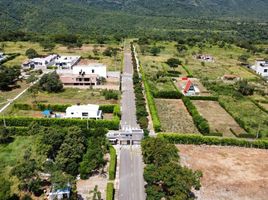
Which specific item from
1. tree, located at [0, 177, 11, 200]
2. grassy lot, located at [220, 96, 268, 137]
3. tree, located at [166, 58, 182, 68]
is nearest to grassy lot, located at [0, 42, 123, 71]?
tree, located at [166, 58, 182, 68]

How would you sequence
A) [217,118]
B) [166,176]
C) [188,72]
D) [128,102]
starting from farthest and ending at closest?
[188,72] < [128,102] < [217,118] < [166,176]

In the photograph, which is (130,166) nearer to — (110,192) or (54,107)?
(110,192)

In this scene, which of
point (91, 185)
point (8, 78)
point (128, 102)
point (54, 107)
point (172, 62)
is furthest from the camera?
point (172, 62)

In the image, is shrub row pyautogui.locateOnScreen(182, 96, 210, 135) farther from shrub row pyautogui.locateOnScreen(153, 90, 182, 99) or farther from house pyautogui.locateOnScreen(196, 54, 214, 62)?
house pyautogui.locateOnScreen(196, 54, 214, 62)

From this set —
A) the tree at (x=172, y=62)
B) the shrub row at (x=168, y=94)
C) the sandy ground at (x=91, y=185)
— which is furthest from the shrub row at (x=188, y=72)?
the sandy ground at (x=91, y=185)

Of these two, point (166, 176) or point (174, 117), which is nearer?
point (166, 176)

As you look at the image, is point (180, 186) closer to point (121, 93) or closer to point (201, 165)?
point (201, 165)

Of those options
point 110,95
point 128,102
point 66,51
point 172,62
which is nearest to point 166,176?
point 128,102
